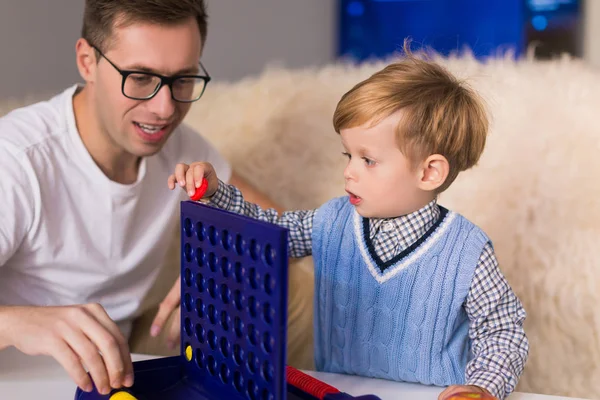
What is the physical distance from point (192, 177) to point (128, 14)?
0.33m

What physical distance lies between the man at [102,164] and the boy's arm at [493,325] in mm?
372

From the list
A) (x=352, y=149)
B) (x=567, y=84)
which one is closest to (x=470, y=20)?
(x=567, y=84)

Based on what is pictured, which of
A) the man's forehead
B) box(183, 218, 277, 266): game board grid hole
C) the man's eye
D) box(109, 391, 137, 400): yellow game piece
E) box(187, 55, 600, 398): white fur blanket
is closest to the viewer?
box(183, 218, 277, 266): game board grid hole

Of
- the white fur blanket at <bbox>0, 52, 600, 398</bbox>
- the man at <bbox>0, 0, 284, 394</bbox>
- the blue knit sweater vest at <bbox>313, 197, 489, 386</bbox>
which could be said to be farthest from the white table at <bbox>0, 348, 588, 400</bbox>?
the white fur blanket at <bbox>0, 52, 600, 398</bbox>

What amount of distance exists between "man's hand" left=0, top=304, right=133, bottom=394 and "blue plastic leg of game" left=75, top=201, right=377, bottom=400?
0.02 metres

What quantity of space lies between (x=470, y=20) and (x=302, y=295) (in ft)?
7.98

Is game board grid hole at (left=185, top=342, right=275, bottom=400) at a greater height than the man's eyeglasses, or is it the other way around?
the man's eyeglasses

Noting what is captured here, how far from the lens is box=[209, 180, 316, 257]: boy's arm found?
859 mm

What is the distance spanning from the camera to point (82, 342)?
689mm

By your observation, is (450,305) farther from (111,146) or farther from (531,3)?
(531,3)

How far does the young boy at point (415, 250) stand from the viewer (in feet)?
2.46

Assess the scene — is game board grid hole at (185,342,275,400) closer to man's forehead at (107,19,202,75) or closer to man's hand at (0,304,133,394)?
man's hand at (0,304,133,394)

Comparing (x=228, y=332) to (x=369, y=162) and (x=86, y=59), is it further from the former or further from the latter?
(x=86, y=59)

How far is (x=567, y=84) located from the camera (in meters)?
1.19
